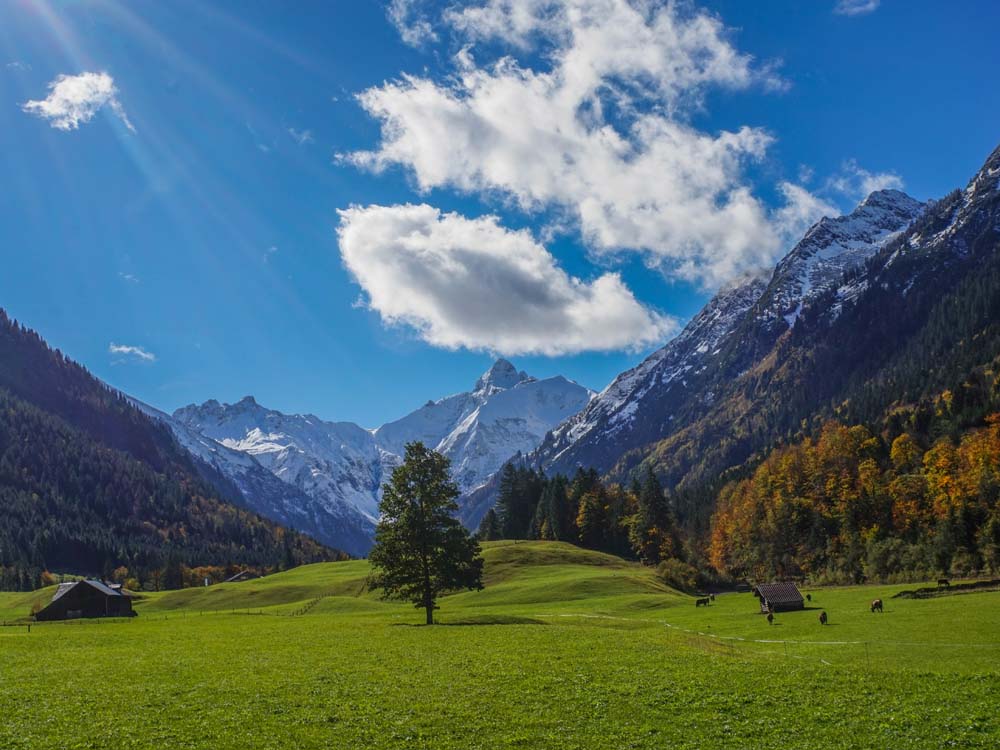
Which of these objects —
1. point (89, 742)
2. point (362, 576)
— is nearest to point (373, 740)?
point (89, 742)

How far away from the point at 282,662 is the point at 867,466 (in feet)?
440

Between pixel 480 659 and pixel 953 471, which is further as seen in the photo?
pixel 953 471

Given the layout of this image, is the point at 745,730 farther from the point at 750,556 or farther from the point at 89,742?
→ the point at 750,556

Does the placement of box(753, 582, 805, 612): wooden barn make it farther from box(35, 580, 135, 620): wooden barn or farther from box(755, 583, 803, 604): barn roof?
box(35, 580, 135, 620): wooden barn

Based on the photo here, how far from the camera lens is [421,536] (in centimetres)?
6944

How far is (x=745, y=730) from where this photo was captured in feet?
82.9

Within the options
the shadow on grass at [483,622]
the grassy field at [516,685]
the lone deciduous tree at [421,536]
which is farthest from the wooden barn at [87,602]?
the shadow on grass at [483,622]

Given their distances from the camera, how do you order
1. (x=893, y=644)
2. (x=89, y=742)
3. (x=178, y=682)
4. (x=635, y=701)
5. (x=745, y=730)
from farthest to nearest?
1. (x=893, y=644)
2. (x=178, y=682)
3. (x=635, y=701)
4. (x=745, y=730)
5. (x=89, y=742)

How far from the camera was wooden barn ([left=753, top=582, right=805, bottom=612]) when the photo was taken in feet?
252

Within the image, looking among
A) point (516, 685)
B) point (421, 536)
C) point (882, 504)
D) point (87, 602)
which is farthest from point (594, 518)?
point (516, 685)

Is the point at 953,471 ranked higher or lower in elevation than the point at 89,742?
higher

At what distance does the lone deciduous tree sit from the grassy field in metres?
7.91

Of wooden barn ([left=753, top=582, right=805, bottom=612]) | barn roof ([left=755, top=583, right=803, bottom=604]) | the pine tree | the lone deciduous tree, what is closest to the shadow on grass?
the lone deciduous tree

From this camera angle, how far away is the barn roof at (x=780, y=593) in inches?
3051
